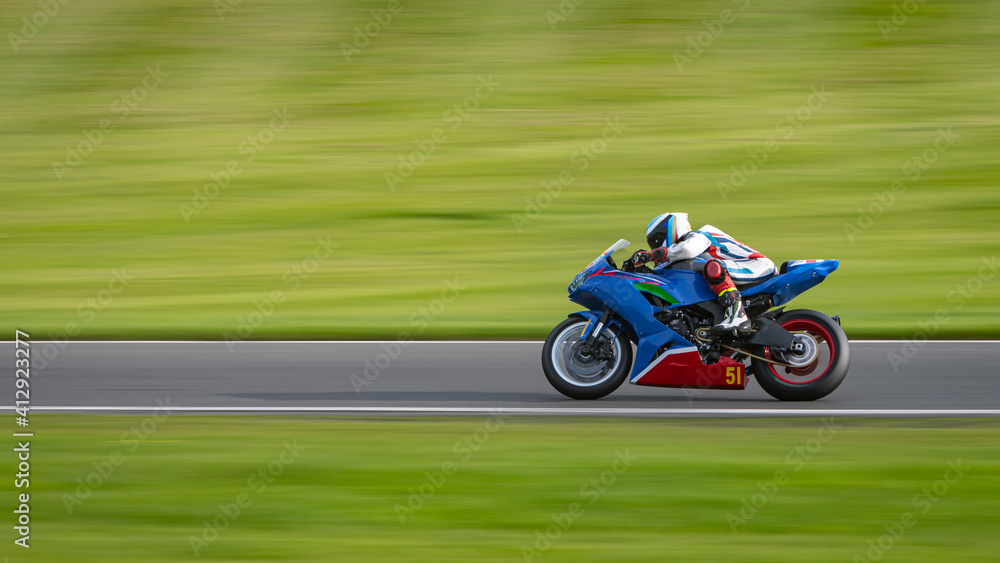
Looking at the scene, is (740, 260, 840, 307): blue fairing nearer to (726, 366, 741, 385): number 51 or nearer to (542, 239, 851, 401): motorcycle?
(542, 239, 851, 401): motorcycle

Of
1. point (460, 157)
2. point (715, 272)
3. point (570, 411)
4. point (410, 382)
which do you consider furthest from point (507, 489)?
point (460, 157)

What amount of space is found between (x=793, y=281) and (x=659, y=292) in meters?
1.01

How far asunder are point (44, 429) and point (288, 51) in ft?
68.4

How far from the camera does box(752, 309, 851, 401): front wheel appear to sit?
8.78 m

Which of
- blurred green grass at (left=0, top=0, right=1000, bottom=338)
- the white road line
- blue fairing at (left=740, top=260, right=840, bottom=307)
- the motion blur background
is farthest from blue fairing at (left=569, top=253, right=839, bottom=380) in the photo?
blurred green grass at (left=0, top=0, right=1000, bottom=338)

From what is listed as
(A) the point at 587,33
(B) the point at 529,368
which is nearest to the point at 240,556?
(B) the point at 529,368

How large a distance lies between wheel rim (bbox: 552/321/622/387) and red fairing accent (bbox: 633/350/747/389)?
390mm

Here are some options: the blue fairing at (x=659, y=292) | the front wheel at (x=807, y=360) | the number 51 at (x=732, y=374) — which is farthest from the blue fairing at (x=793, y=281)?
the number 51 at (x=732, y=374)

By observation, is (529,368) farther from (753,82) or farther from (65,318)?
(753,82)

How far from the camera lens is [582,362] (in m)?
9.16

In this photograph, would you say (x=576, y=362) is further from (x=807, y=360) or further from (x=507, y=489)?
(x=507, y=489)

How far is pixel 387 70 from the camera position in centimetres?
2683

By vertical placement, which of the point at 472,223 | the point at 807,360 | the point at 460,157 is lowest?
the point at 807,360

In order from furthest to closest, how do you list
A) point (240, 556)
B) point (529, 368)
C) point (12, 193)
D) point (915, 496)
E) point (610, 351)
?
→ point (12, 193), point (529, 368), point (610, 351), point (915, 496), point (240, 556)
